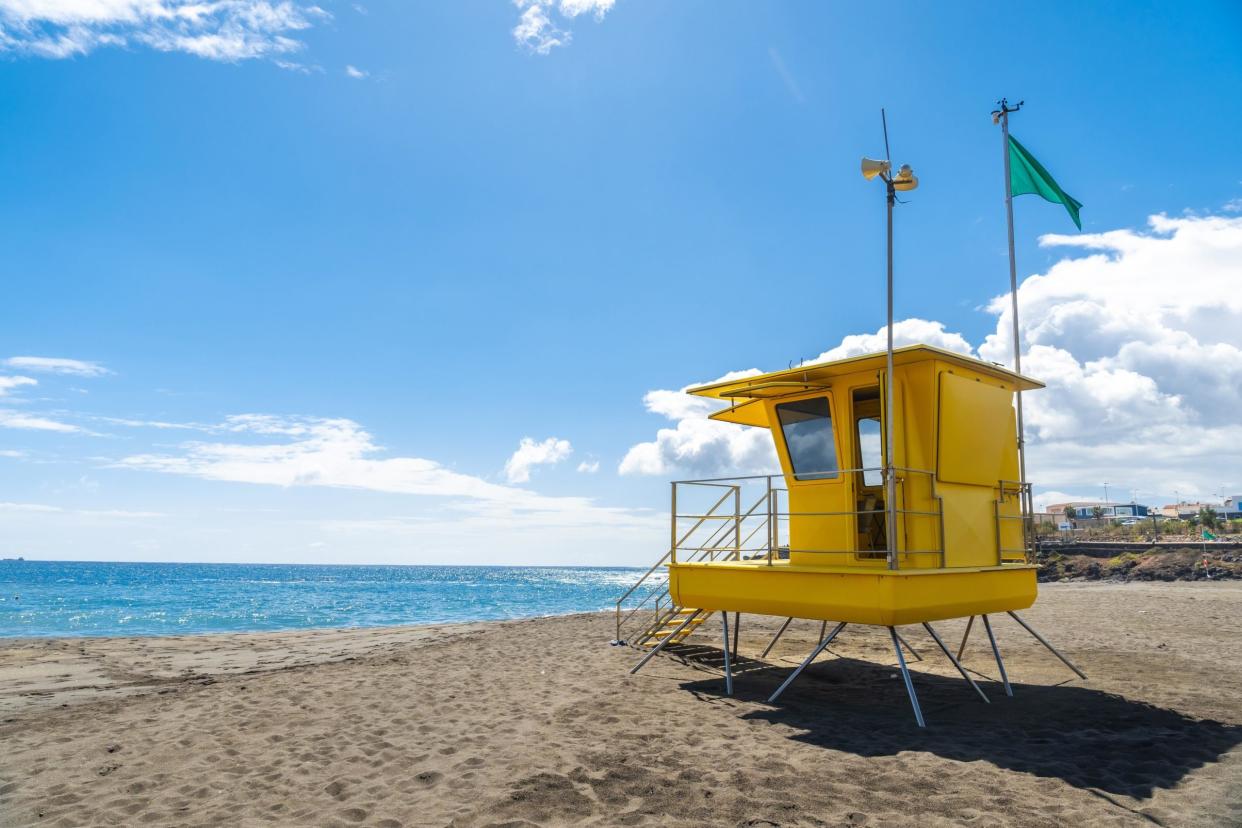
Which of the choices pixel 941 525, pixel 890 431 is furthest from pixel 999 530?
pixel 890 431

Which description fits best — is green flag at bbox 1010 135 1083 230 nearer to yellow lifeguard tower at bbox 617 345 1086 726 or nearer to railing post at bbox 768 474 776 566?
yellow lifeguard tower at bbox 617 345 1086 726

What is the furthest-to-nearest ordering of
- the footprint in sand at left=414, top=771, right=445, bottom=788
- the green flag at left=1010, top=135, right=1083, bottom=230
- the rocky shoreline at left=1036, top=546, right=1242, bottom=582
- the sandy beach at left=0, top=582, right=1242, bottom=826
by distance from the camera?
1. the rocky shoreline at left=1036, top=546, right=1242, bottom=582
2. the green flag at left=1010, top=135, right=1083, bottom=230
3. the footprint in sand at left=414, top=771, right=445, bottom=788
4. the sandy beach at left=0, top=582, right=1242, bottom=826

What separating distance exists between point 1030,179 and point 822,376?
14.9 feet

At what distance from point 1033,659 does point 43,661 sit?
19116 millimetres

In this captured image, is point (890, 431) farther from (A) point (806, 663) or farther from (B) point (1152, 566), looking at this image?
(B) point (1152, 566)

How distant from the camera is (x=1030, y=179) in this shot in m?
10.8

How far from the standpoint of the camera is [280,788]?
20.7ft

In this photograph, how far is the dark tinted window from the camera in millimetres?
9734

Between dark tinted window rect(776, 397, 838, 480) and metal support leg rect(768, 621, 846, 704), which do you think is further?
dark tinted window rect(776, 397, 838, 480)

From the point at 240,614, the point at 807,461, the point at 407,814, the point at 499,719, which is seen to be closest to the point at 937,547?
the point at 807,461

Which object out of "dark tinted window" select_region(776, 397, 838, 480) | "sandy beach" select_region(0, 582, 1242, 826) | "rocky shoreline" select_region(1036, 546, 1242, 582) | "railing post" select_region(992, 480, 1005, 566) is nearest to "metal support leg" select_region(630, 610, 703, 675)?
"sandy beach" select_region(0, 582, 1242, 826)

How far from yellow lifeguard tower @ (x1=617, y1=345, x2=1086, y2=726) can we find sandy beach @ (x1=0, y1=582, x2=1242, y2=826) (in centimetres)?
113

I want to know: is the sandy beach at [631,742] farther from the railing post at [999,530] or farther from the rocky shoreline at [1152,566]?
the rocky shoreline at [1152,566]

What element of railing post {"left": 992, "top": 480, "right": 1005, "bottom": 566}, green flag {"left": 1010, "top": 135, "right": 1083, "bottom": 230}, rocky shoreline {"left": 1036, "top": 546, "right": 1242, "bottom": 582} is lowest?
rocky shoreline {"left": 1036, "top": 546, "right": 1242, "bottom": 582}
